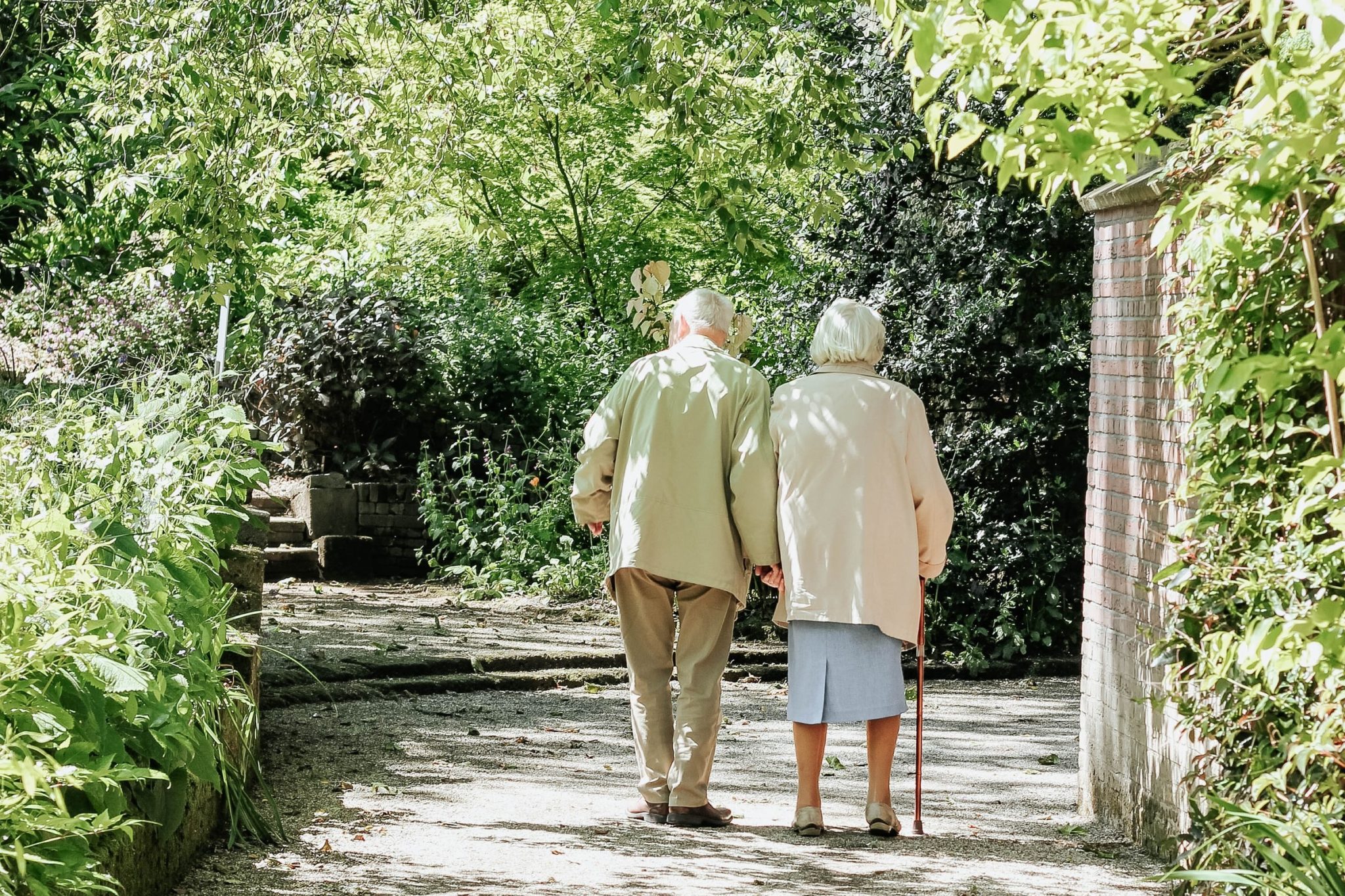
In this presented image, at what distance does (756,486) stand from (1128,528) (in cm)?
131

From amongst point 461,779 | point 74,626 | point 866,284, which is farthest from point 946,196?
point 74,626

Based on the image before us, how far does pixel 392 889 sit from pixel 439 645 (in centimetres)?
451

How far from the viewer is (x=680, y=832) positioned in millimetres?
5168

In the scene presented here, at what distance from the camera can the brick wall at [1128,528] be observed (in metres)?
4.72

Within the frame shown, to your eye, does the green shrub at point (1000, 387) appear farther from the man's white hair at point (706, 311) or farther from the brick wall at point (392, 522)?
the brick wall at point (392, 522)

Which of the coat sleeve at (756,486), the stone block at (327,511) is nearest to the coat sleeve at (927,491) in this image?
the coat sleeve at (756,486)

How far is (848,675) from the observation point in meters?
5.11

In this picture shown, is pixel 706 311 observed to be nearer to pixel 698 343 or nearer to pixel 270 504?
pixel 698 343

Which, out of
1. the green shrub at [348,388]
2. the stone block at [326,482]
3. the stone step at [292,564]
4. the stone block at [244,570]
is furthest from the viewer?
the green shrub at [348,388]

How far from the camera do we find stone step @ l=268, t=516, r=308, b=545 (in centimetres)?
1181

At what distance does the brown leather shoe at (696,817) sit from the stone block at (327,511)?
23.8 ft

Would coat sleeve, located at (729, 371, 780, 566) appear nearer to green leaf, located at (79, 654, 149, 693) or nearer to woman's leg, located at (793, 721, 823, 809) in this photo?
woman's leg, located at (793, 721, 823, 809)

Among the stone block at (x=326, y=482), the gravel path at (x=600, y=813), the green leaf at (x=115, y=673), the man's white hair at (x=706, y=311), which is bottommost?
the gravel path at (x=600, y=813)

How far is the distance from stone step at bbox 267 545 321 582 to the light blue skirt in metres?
7.35
